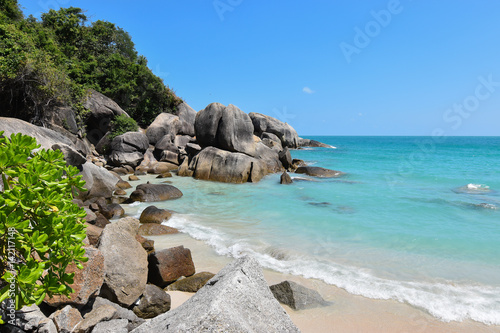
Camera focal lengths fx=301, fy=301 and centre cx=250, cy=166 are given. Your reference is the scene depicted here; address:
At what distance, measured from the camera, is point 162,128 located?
82.4ft

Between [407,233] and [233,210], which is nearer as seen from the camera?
[407,233]

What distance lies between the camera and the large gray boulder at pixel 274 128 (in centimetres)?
3997

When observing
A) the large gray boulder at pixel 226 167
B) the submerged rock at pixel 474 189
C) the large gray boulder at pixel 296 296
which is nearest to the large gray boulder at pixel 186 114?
the large gray boulder at pixel 226 167

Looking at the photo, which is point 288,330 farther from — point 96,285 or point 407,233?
point 407,233

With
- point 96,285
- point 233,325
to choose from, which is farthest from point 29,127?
point 233,325

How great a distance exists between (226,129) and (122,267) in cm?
1553

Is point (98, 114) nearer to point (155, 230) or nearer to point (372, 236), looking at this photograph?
point (155, 230)

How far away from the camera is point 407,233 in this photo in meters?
8.57

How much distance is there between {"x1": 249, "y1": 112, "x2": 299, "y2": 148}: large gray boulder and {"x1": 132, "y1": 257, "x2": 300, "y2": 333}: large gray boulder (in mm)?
37343

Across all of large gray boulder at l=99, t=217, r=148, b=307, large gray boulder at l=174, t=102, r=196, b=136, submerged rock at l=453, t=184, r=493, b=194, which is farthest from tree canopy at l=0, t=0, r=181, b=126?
submerged rock at l=453, t=184, r=493, b=194

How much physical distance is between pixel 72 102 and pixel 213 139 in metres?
9.97

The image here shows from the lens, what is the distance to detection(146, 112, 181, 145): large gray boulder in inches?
969

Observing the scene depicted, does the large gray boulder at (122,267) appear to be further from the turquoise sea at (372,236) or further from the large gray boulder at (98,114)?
the large gray boulder at (98,114)

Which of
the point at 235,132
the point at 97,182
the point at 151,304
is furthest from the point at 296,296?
the point at 235,132
